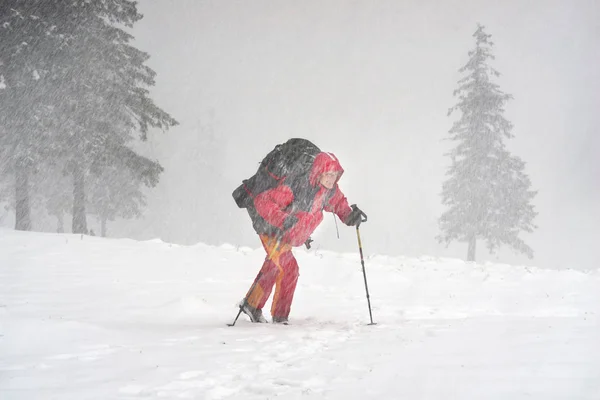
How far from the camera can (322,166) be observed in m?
5.30

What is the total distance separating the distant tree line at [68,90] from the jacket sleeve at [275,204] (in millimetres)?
12689

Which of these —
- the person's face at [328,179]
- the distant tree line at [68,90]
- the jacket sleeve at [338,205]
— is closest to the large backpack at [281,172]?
the person's face at [328,179]

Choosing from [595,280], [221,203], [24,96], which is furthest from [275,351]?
[221,203]

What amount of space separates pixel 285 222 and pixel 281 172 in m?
0.70

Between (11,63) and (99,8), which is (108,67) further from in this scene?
(11,63)

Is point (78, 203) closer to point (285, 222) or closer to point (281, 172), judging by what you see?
point (281, 172)

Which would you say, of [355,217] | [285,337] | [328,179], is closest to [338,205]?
[355,217]

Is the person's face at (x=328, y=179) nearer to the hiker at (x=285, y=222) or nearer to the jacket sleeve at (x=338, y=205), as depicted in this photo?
the hiker at (x=285, y=222)

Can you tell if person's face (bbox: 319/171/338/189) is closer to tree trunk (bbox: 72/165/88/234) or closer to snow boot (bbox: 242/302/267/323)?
snow boot (bbox: 242/302/267/323)

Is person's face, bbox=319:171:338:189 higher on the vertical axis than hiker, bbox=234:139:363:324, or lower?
higher

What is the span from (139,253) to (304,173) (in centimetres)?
627

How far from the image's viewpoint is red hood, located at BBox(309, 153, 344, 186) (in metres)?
5.30

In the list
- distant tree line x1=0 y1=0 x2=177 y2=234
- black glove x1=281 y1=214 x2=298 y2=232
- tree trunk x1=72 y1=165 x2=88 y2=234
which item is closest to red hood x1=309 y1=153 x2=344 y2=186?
black glove x1=281 y1=214 x2=298 y2=232

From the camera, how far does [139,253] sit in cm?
995
